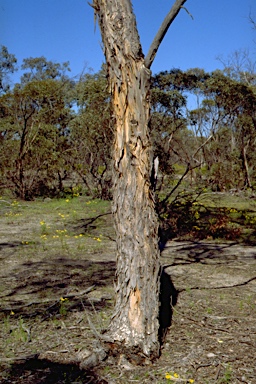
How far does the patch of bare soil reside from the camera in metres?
3.38

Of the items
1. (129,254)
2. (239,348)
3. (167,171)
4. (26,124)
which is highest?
(26,124)

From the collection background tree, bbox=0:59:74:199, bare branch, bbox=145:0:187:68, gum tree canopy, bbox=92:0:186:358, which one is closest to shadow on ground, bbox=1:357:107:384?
gum tree canopy, bbox=92:0:186:358

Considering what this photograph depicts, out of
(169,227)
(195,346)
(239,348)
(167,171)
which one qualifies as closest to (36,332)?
(195,346)

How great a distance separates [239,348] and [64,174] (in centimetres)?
1421

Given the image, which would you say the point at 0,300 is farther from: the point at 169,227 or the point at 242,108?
the point at 242,108

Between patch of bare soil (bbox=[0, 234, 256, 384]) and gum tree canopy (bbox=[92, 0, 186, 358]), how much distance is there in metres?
0.32

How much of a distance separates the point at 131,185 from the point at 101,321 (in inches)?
57.9

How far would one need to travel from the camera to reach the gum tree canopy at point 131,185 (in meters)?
3.63

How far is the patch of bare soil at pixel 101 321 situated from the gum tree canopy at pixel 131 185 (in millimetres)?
321

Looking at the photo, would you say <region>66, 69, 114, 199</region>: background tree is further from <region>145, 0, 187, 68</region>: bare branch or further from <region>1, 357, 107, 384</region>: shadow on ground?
<region>1, 357, 107, 384</region>: shadow on ground

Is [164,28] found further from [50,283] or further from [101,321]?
[50,283]

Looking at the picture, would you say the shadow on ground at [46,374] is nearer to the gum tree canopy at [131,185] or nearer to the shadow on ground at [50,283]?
the gum tree canopy at [131,185]

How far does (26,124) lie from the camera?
53.1 feet

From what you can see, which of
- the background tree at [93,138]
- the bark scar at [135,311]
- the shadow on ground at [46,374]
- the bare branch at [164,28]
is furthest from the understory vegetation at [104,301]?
the background tree at [93,138]
